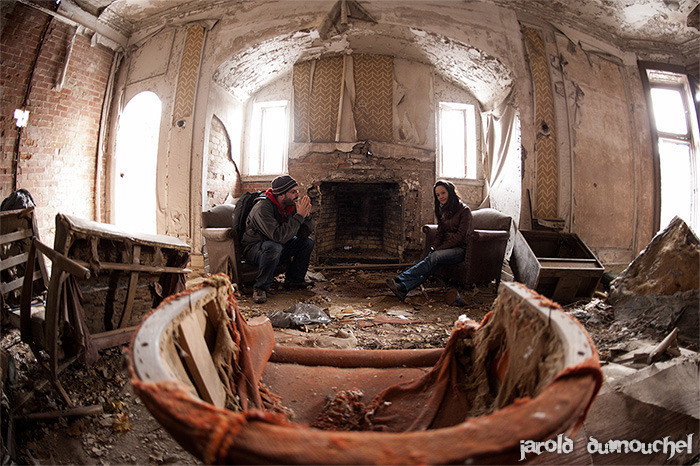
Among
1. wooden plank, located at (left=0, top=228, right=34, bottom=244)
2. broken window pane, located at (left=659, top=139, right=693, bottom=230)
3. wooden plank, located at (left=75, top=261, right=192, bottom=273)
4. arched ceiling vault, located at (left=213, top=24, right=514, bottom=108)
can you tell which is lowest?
wooden plank, located at (left=75, top=261, right=192, bottom=273)

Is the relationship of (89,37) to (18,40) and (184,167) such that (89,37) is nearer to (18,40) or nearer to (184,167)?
(18,40)

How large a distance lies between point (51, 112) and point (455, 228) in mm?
6403

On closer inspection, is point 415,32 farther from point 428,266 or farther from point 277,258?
point 277,258

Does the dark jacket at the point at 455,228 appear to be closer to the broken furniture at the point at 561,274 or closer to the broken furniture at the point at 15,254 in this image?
the broken furniture at the point at 561,274

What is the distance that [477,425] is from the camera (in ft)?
1.78

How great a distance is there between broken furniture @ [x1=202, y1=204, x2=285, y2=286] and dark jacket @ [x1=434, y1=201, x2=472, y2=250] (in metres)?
2.11

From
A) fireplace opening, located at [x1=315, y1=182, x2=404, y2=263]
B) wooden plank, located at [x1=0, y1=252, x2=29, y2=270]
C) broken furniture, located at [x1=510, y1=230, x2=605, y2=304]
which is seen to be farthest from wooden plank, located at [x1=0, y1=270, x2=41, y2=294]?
broken furniture, located at [x1=510, y1=230, x2=605, y2=304]

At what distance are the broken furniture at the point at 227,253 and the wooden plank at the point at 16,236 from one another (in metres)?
1.70

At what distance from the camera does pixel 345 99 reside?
5691mm

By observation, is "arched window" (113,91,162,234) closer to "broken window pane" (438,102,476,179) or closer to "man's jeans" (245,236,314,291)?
"man's jeans" (245,236,314,291)

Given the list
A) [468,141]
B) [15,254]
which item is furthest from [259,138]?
[15,254]

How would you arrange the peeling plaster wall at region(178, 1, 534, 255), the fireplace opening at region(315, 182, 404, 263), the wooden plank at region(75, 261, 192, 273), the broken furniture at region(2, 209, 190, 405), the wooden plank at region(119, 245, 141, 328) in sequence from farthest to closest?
the fireplace opening at region(315, 182, 404, 263), the peeling plaster wall at region(178, 1, 534, 255), the wooden plank at region(119, 245, 141, 328), the wooden plank at region(75, 261, 192, 273), the broken furniture at region(2, 209, 190, 405)

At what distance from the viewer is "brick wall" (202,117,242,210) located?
5.41m

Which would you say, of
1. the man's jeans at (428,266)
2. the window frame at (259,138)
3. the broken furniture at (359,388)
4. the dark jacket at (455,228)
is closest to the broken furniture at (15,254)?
the broken furniture at (359,388)
